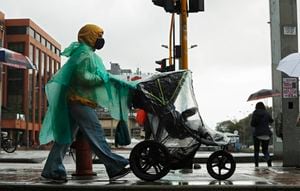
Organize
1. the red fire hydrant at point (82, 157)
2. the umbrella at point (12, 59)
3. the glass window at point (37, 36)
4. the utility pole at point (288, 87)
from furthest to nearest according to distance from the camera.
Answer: the glass window at point (37, 36)
the umbrella at point (12, 59)
the utility pole at point (288, 87)
the red fire hydrant at point (82, 157)

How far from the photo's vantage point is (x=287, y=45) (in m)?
13.8

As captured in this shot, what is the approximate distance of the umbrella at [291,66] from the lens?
39.1 ft

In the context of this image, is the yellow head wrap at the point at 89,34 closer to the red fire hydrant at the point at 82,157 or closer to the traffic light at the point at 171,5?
the red fire hydrant at the point at 82,157

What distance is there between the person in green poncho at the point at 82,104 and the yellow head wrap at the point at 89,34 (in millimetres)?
100

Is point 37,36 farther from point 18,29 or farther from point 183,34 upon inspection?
point 183,34

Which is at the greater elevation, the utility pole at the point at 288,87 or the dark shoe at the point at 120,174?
the utility pole at the point at 288,87

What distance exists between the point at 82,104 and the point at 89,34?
1.17 meters

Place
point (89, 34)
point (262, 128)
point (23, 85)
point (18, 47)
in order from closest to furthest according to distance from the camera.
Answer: point (89, 34)
point (262, 128)
point (23, 85)
point (18, 47)

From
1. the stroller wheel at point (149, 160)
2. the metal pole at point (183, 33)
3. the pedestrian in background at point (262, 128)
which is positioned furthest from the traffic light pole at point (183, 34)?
the stroller wheel at point (149, 160)

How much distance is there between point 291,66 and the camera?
12.1 metres

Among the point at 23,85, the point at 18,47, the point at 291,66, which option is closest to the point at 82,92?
the point at 291,66

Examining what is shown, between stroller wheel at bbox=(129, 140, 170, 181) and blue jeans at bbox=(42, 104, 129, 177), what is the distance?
21cm

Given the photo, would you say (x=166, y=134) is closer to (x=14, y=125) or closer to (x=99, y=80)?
(x=99, y=80)

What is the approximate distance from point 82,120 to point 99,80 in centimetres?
65
